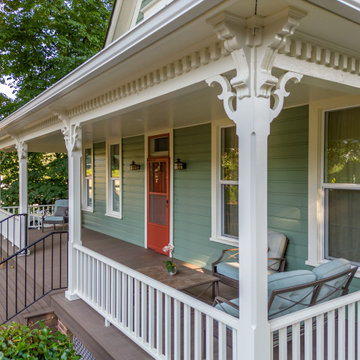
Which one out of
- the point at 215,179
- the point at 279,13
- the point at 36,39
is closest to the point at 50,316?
the point at 215,179

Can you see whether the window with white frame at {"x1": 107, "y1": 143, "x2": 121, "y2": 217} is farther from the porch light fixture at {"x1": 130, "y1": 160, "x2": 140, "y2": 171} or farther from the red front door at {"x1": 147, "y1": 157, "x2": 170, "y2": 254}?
the red front door at {"x1": 147, "y1": 157, "x2": 170, "y2": 254}

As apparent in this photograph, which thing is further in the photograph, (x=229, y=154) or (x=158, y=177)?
(x=158, y=177)

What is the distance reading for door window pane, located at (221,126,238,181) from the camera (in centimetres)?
493

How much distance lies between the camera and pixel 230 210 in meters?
5.05

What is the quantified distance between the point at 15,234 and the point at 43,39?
9029 mm

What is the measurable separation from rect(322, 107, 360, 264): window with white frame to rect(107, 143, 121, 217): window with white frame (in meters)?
5.23

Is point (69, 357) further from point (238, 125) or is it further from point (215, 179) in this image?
point (215, 179)

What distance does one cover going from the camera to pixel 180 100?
3697 millimetres

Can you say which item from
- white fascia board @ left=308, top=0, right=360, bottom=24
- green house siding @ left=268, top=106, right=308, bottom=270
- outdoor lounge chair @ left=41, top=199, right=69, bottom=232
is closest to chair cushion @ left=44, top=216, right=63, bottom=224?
outdoor lounge chair @ left=41, top=199, right=69, bottom=232

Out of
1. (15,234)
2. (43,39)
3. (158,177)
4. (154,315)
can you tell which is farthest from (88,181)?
(43,39)

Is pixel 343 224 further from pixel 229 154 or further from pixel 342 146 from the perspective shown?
pixel 229 154

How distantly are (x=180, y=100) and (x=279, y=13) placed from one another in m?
1.95

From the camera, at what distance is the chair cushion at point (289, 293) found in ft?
8.40

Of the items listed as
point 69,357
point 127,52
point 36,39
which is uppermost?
point 36,39
